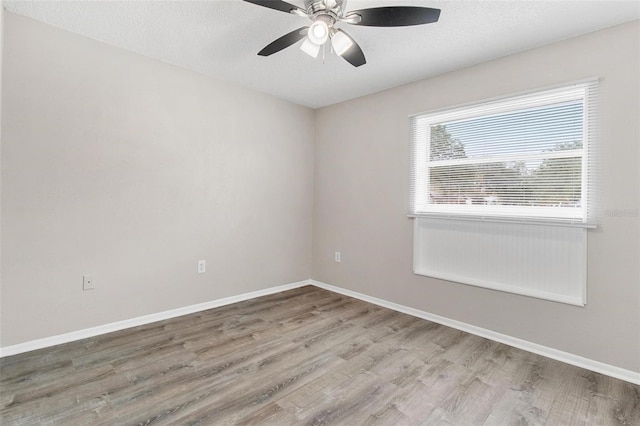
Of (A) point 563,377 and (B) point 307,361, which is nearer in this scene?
(A) point 563,377

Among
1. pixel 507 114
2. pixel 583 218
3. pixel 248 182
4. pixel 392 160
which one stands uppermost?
pixel 507 114

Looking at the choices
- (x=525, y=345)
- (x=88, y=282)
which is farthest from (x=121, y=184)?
(x=525, y=345)

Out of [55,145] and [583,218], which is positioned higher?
[55,145]

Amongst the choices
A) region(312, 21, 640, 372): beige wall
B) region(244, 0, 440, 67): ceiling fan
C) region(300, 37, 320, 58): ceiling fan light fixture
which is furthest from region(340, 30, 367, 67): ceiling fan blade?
region(312, 21, 640, 372): beige wall

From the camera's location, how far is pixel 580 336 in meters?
2.23

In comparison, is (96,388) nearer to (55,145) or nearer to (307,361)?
(307,361)

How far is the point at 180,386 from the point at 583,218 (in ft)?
9.83

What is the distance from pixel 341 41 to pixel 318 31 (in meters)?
0.25

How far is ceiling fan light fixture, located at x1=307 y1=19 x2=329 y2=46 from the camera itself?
5.95ft

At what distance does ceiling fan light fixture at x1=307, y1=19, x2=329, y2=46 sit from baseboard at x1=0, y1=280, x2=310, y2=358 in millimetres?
2708

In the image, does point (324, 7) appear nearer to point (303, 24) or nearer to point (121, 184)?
point (303, 24)

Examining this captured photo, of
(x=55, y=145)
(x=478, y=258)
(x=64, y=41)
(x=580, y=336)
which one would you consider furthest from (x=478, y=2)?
(x=55, y=145)

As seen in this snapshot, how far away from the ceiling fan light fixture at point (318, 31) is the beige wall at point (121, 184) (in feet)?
5.69

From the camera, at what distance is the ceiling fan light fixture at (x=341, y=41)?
6.47 ft
